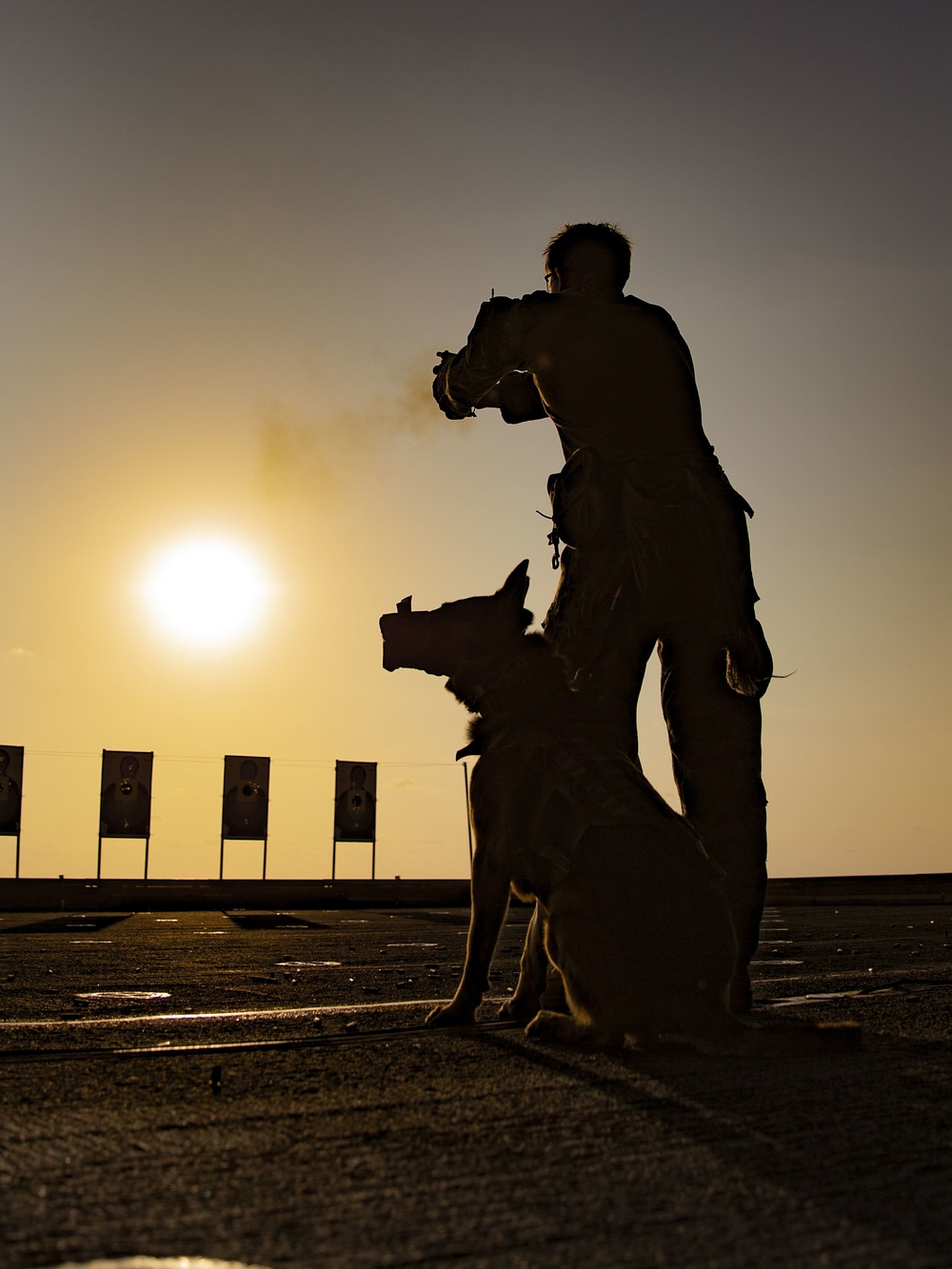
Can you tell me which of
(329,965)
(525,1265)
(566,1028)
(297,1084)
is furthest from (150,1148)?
(329,965)

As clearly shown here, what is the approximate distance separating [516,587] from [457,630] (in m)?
0.24

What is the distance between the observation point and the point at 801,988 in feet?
17.2

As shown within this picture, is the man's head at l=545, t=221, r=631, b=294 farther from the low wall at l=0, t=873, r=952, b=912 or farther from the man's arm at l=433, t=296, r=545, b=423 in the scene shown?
the low wall at l=0, t=873, r=952, b=912

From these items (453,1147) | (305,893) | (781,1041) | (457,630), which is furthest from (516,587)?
(305,893)

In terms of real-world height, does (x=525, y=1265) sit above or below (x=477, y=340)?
below

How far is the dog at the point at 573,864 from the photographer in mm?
3051

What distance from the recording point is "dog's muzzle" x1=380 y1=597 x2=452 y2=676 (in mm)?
4020

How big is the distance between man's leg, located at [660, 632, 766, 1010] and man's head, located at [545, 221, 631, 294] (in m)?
1.41

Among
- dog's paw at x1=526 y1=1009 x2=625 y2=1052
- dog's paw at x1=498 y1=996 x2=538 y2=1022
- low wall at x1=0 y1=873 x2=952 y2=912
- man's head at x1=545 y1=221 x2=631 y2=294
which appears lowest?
low wall at x1=0 y1=873 x2=952 y2=912

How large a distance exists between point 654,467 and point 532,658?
0.90 metres

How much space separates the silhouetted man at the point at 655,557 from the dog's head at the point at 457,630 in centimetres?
44

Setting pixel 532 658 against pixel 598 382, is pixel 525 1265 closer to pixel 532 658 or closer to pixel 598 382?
pixel 532 658

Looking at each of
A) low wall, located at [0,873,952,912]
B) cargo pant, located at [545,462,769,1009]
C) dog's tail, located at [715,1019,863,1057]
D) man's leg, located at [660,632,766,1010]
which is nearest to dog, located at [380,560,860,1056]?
dog's tail, located at [715,1019,863,1057]

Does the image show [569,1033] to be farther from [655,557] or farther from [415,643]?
[655,557]
